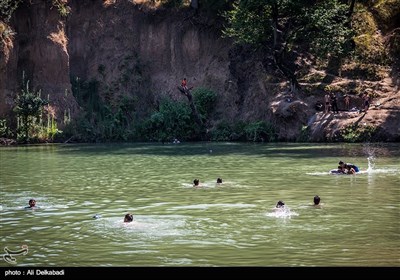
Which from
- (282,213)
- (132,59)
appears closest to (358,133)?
(132,59)

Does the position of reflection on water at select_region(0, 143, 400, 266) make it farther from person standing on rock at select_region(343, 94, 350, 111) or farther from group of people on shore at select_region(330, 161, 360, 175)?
person standing on rock at select_region(343, 94, 350, 111)

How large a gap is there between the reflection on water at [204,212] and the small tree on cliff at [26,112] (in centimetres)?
2283

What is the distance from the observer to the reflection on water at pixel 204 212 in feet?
51.1

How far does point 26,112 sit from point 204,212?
43487mm

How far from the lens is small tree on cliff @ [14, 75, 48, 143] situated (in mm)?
62188

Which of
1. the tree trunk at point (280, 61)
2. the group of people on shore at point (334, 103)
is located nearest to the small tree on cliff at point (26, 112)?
the tree trunk at point (280, 61)

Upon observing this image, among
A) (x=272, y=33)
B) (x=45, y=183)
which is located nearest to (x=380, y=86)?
(x=272, y=33)

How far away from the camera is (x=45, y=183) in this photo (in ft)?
99.7

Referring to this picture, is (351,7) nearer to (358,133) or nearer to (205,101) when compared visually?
(358,133)

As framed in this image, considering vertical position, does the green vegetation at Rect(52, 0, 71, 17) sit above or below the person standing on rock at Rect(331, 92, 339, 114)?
above

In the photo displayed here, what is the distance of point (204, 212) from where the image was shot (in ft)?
71.2

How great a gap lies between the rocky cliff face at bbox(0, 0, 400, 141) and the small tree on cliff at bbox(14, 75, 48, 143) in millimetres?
1990

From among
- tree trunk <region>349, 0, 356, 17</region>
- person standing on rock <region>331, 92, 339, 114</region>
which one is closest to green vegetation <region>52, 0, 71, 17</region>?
tree trunk <region>349, 0, 356, 17</region>

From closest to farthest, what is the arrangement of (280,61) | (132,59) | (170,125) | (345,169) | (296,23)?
(345,169) < (280,61) < (296,23) < (170,125) < (132,59)
